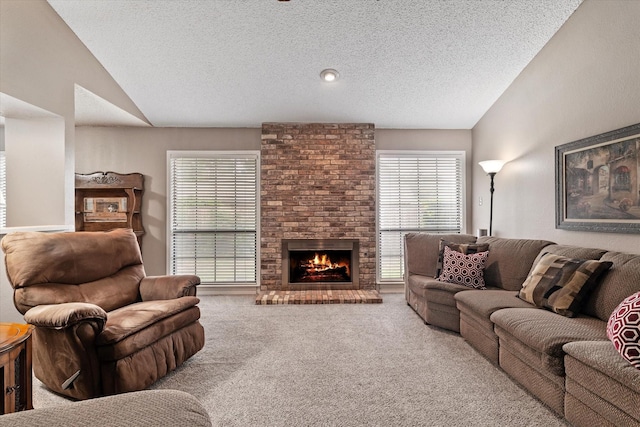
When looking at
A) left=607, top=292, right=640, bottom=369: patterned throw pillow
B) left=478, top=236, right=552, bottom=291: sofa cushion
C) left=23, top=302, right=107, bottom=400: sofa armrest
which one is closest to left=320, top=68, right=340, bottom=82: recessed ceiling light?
left=478, top=236, right=552, bottom=291: sofa cushion

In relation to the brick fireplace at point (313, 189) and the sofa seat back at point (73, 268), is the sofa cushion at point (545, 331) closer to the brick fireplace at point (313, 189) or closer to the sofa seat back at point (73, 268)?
the brick fireplace at point (313, 189)

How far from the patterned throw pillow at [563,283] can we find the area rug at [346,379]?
0.63m

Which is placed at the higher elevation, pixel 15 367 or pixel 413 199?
pixel 413 199

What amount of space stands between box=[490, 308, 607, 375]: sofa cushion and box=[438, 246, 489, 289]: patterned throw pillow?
104 centimetres

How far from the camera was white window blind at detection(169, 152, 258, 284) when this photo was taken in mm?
5449

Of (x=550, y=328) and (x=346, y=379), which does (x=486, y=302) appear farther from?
(x=346, y=379)

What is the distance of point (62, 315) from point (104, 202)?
3471 millimetres

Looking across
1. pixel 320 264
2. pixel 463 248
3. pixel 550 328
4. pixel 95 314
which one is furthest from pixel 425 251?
pixel 95 314

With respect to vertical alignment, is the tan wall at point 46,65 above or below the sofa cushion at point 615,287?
above

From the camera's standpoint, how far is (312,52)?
3.85 m

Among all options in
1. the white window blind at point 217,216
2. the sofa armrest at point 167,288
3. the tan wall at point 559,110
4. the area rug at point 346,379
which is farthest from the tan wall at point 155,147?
the sofa armrest at point 167,288

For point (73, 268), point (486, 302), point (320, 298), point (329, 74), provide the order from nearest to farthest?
1. point (73, 268)
2. point (486, 302)
3. point (329, 74)
4. point (320, 298)

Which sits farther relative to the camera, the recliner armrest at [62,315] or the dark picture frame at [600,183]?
the dark picture frame at [600,183]

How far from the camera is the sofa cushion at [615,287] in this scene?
95.3 inches
